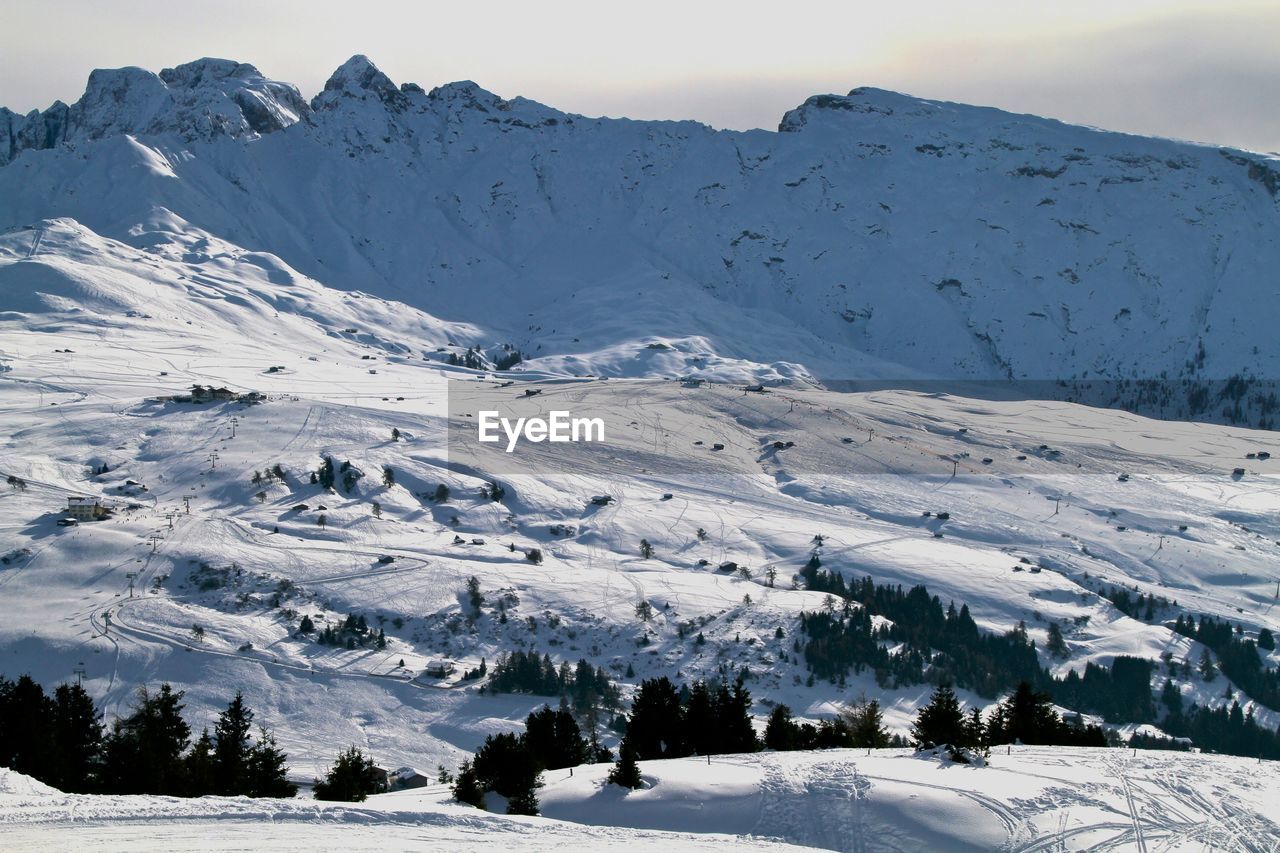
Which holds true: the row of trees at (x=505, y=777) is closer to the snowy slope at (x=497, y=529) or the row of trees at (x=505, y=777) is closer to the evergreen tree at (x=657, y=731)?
the evergreen tree at (x=657, y=731)

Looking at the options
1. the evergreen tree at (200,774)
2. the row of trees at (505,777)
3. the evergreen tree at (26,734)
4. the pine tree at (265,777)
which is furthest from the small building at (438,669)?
the evergreen tree at (200,774)

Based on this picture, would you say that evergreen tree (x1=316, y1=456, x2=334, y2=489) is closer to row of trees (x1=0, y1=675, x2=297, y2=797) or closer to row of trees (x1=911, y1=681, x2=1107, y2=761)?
row of trees (x1=0, y1=675, x2=297, y2=797)

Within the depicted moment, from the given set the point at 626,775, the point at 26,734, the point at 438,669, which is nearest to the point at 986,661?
the point at 438,669

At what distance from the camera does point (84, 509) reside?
111m

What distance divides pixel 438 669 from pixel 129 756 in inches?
1674

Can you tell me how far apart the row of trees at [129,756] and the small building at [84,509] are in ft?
193

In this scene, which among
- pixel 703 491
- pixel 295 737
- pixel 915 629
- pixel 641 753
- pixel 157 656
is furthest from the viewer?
pixel 703 491

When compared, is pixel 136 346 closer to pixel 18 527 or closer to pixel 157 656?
pixel 18 527

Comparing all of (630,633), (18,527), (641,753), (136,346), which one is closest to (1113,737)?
(630,633)

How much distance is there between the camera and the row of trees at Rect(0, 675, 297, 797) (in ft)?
159

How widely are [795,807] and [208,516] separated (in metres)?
87.5

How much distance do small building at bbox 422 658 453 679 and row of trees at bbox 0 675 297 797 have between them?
1452 inches

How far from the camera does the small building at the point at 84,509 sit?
361 feet

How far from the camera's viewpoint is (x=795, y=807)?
139 ft
